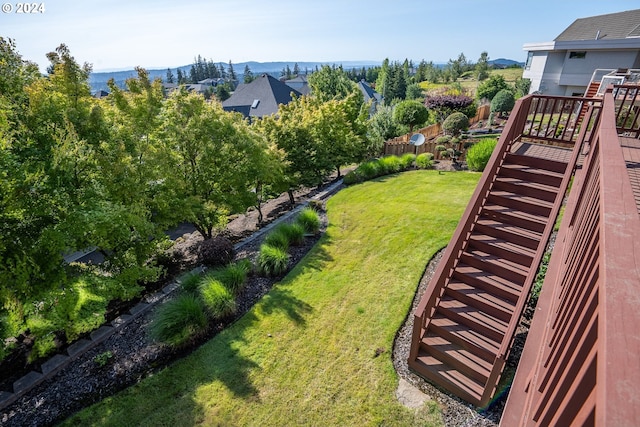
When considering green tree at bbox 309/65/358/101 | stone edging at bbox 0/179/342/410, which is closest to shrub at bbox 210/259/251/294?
stone edging at bbox 0/179/342/410

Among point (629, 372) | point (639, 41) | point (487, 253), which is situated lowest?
point (487, 253)

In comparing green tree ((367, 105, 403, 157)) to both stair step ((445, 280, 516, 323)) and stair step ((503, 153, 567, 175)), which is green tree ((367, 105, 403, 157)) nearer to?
stair step ((503, 153, 567, 175))

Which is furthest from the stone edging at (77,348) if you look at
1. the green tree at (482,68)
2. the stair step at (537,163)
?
the green tree at (482,68)

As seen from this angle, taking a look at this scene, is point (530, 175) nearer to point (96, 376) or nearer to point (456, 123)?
point (96, 376)

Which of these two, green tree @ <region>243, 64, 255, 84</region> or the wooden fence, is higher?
green tree @ <region>243, 64, 255, 84</region>

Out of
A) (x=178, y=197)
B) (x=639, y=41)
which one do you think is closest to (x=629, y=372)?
(x=178, y=197)

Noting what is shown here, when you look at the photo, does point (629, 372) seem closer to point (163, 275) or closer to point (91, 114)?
point (91, 114)

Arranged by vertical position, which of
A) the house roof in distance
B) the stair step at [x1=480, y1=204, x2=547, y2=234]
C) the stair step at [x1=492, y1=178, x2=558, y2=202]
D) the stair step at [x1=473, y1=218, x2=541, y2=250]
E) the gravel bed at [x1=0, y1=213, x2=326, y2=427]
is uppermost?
the house roof in distance
